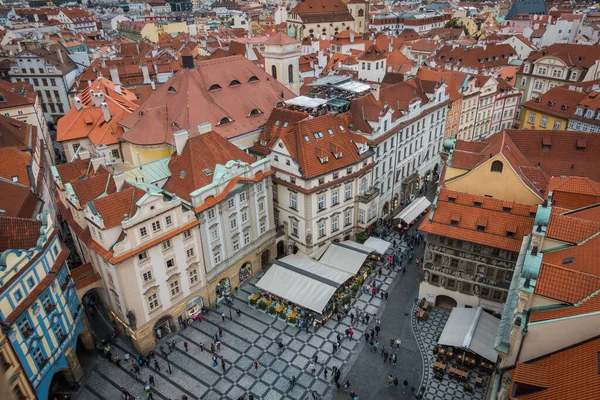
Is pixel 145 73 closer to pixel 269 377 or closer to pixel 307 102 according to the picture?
pixel 307 102

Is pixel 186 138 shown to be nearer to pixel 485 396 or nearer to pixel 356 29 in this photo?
pixel 485 396

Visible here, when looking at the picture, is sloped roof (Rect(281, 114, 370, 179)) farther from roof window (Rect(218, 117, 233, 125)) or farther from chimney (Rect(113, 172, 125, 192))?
chimney (Rect(113, 172, 125, 192))

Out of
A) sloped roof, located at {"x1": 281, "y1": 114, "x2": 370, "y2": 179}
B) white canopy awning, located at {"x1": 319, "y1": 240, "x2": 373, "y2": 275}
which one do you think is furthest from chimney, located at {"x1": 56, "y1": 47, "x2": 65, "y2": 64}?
white canopy awning, located at {"x1": 319, "y1": 240, "x2": 373, "y2": 275}

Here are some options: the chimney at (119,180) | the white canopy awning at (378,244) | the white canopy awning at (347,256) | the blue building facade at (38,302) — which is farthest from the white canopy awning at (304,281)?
the blue building facade at (38,302)

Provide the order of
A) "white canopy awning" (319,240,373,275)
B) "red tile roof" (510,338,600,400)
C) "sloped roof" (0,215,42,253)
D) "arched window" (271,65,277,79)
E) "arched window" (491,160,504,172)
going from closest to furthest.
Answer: "red tile roof" (510,338,600,400) < "sloped roof" (0,215,42,253) < "arched window" (491,160,504,172) < "white canopy awning" (319,240,373,275) < "arched window" (271,65,277,79)

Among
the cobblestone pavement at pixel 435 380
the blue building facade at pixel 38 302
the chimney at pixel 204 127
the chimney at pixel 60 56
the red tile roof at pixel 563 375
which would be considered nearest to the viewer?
the red tile roof at pixel 563 375

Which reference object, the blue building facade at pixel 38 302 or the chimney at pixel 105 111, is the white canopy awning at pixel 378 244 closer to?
the blue building facade at pixel 38 302

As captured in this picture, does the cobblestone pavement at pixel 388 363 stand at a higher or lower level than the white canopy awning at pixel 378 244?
lower
